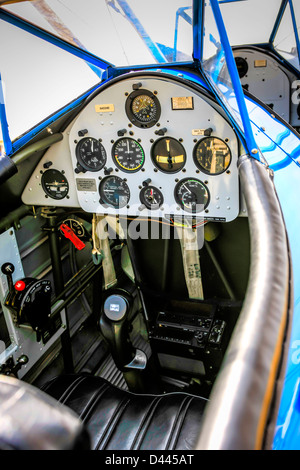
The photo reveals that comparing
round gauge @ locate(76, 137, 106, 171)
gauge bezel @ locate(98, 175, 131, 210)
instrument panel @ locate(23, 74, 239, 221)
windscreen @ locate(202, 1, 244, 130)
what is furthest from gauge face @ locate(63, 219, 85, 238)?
windscreen @ locate(202, 1, 244, 130)

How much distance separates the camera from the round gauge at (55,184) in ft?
8.49

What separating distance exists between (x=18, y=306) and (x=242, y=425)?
6.41 ft

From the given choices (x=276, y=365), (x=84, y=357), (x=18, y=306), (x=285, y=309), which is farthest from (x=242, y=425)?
(x=84, y=357)

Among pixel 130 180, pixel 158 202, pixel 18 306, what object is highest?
pixel 130 180

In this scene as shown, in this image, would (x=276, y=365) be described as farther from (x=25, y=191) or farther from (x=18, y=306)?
(x=25, y=191)

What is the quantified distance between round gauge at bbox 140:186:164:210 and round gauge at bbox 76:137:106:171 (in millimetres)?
326

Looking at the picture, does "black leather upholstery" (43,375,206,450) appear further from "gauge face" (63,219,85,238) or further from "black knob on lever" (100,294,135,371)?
"gauge face" (63,219,85,238)

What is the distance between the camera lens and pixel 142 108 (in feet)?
7.31

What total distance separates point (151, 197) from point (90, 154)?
48 centimetres

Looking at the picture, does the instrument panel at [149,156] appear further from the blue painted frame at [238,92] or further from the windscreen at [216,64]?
the blue painted frame at [238,92]

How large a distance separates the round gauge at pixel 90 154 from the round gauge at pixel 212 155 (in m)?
0.61

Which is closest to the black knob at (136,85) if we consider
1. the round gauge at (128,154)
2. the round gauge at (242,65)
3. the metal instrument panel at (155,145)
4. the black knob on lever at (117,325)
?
the metal instrument panel at (155,145)

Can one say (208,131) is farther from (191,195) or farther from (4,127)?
(4,127)

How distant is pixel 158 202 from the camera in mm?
2451
